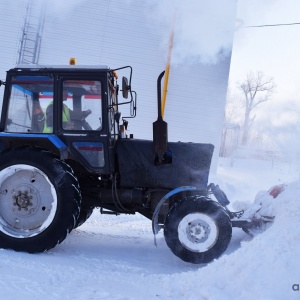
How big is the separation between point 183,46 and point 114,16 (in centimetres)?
288

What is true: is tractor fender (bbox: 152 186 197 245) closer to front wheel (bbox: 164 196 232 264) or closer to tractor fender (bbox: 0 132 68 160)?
front wheel (bbox: 164 196 232 264)

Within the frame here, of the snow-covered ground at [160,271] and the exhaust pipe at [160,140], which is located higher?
the exhaust pipe at [160,140]

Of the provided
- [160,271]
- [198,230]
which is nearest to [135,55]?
[198,230]

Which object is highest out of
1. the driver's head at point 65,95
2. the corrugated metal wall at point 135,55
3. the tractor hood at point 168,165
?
the corrugated metal wall at point 135,55

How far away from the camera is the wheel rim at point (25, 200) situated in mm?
4465

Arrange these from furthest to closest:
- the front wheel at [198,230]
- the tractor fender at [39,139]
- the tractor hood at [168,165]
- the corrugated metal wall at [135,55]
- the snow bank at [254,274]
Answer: the corrugated metal wall at [135,55], the tractor hood at [168,165], the tractor fender at [39,139], the front wheel at [198,230], the snow bank at [254,274]

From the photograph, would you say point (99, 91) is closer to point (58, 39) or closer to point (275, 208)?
point (275, 208)

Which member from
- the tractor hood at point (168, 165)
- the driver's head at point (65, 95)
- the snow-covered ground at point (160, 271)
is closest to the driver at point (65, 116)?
the driver's head at point (65, 95)

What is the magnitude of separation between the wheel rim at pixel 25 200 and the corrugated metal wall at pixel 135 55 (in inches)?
332

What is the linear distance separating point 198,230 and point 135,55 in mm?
9669

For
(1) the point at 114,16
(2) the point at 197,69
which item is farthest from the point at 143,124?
(1) the point at 114,16

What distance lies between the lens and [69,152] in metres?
4.56

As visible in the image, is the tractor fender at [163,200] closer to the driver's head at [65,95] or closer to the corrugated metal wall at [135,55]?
the driver's head at [65,95]

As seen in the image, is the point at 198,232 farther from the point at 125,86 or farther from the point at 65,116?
the point at 65,116
